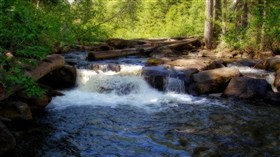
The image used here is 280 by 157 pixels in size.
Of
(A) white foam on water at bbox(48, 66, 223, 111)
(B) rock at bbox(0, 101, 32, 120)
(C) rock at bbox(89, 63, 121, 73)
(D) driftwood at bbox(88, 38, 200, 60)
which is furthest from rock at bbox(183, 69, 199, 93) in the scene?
(B) rock at bbox(0, 101, 32, 120)

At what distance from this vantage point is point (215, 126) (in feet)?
28.0

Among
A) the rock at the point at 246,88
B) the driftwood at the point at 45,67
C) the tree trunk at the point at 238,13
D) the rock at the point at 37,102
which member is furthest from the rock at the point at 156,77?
the tree trunk at the point at 238,13

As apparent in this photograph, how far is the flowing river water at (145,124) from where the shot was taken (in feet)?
22.7

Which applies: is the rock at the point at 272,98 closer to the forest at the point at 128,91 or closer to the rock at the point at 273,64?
the forest at the point at 128,91

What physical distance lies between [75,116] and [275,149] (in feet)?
Result: 16.5

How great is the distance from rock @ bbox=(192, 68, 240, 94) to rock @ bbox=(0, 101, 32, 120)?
6236mm

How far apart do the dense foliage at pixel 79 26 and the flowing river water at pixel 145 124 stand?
1444 millimetres

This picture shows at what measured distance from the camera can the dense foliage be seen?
20.6 feet

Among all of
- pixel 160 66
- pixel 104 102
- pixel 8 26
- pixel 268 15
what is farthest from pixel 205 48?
pixel 8 26

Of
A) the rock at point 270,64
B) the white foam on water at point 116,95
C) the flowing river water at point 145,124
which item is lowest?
the flowing river water at point 145,124

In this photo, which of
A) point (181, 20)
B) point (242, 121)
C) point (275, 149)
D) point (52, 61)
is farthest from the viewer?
point (181, 20)

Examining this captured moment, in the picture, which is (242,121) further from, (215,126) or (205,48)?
(205,48)

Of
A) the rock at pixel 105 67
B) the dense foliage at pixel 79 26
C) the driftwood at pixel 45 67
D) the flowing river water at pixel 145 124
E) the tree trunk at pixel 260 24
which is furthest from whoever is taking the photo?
the tree trunk at pixel 260 24

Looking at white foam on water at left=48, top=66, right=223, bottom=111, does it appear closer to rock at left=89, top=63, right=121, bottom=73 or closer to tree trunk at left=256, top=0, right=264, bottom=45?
rock at left=89, top=63, right=121, bottom=73
